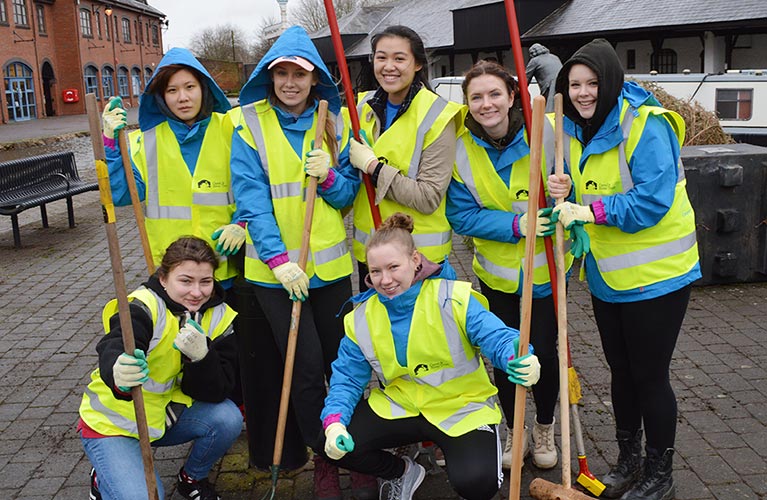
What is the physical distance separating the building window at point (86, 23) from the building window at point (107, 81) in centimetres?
307

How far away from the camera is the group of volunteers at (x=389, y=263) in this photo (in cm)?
316

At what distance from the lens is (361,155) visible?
3539mm

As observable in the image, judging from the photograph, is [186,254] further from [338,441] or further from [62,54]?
[62,54]

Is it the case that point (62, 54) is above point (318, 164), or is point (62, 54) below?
above

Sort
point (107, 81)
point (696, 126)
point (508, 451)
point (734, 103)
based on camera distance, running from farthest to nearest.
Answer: point (107, 81)
point (734, 103)
point (696, 126)
point (508, 451)

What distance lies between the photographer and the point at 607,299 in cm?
339

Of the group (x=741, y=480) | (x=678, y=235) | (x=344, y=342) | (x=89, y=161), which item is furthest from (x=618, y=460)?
(x=89, y=161)

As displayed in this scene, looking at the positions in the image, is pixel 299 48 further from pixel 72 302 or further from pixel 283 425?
pixel 72 302

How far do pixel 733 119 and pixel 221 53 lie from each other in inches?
2644

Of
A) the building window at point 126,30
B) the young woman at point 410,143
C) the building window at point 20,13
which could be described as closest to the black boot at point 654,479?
the young woman at point 410,143

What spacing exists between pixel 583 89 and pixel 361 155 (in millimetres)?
1027

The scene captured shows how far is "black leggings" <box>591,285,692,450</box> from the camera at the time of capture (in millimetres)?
3279

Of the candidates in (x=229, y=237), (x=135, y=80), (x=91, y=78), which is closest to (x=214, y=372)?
(x=229, y=237)

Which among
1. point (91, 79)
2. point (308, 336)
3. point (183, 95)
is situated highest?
point (91, 79)
